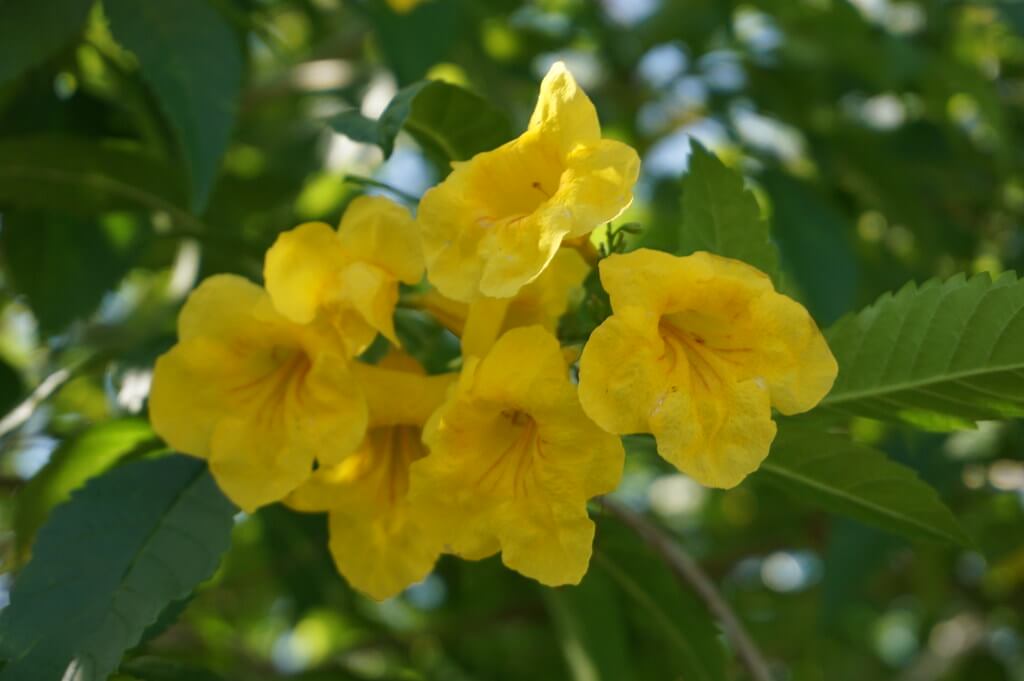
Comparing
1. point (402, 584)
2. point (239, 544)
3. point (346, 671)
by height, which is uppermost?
point (402, 584)

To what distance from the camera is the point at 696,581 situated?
5.59ft

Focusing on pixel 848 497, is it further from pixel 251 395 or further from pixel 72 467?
pixel 72 467

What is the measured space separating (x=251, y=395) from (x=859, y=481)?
0.73 metres

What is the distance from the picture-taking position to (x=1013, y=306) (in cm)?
117

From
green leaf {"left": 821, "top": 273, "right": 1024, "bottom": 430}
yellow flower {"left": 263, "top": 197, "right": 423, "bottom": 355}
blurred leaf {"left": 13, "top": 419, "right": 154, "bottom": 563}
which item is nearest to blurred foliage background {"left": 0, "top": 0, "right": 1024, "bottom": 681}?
blurred leaf {"left": 13, "top": 419, "right": 154, "bottom": 563}

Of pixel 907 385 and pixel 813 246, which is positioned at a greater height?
pixel 907 385

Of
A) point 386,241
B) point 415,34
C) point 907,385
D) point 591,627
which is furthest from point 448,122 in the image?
point 591,627

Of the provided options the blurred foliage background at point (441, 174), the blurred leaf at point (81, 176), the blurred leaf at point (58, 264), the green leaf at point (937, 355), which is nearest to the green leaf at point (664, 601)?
the blurred foliage background at point (441, 174)

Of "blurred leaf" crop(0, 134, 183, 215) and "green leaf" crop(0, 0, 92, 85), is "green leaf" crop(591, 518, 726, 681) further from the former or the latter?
"green leaf" crop(0, 0, 92, 85)

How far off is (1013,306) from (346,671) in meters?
1.47

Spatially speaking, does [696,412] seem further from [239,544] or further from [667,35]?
[239,544]

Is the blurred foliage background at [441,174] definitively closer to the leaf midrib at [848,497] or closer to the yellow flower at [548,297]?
the yellow flower at [548,297]

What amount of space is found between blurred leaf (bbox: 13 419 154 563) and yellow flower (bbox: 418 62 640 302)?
68 centimetres

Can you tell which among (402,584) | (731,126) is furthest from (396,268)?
(731,126)
